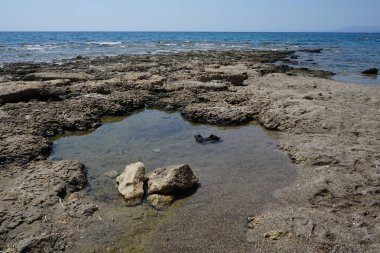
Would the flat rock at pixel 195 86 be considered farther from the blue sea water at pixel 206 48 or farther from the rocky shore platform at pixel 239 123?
the blue sea water at pixel 206 48

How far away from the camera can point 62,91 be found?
10867 mm

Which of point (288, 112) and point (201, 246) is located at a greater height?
point (288, 112)

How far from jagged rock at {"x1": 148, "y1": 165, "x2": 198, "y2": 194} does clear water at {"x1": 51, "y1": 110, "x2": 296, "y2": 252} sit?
248 millimetres

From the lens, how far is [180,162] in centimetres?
641

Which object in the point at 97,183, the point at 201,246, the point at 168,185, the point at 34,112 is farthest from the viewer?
the point at 34,112

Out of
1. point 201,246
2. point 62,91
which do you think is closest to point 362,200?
point 201,246

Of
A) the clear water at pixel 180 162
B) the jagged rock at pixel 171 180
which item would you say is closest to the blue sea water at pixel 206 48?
the clear water at pixel 180 162

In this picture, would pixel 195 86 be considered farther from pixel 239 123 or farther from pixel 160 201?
pixel 160 201

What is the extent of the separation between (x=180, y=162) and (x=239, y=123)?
2.99 metres

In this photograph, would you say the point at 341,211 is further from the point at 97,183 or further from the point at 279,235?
the point at 97,183

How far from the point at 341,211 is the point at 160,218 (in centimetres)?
266

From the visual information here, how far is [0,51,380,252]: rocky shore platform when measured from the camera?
4.16 m

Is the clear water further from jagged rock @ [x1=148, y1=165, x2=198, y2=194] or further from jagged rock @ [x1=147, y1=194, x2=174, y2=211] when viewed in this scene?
jagged rock @ [x1=148, y1=165, x2=198, y2=194]

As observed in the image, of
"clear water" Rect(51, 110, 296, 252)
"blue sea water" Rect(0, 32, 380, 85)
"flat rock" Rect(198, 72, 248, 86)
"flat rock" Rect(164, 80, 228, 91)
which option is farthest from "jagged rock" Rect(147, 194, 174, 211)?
"blue sea water" Rect(0, 32, 380, 85)
